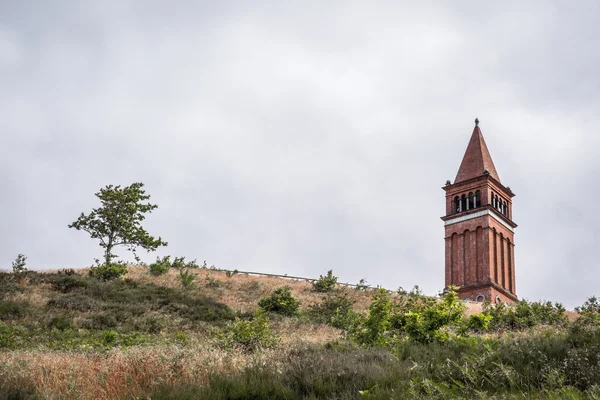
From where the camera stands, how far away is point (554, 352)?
8062 mm

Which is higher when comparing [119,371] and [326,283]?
[326,283]

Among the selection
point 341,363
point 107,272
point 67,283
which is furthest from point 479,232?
point 341,363

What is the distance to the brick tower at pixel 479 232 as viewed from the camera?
146ft

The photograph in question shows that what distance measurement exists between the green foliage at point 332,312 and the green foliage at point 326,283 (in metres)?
5.02

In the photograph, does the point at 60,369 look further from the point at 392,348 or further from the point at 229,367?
A: the point at 392,348

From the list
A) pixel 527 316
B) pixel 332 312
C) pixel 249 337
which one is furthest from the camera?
pixel 332 312

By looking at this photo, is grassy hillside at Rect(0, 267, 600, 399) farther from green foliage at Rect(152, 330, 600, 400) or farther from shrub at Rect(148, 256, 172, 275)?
shrub at Rect(148, 256, 172, 275)

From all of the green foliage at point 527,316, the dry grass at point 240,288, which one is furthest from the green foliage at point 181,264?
the green foliage at point 527,316

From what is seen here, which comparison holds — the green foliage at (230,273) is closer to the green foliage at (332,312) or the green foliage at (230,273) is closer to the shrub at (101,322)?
the green foliage at (332,312)

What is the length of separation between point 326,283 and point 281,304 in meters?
7.81

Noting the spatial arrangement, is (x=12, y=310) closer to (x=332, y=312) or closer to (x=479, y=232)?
(x=332, y=312)

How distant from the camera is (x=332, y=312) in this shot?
2428 cm

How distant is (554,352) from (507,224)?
140 ft

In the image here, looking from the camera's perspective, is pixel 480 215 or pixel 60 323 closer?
pixel 60 323
